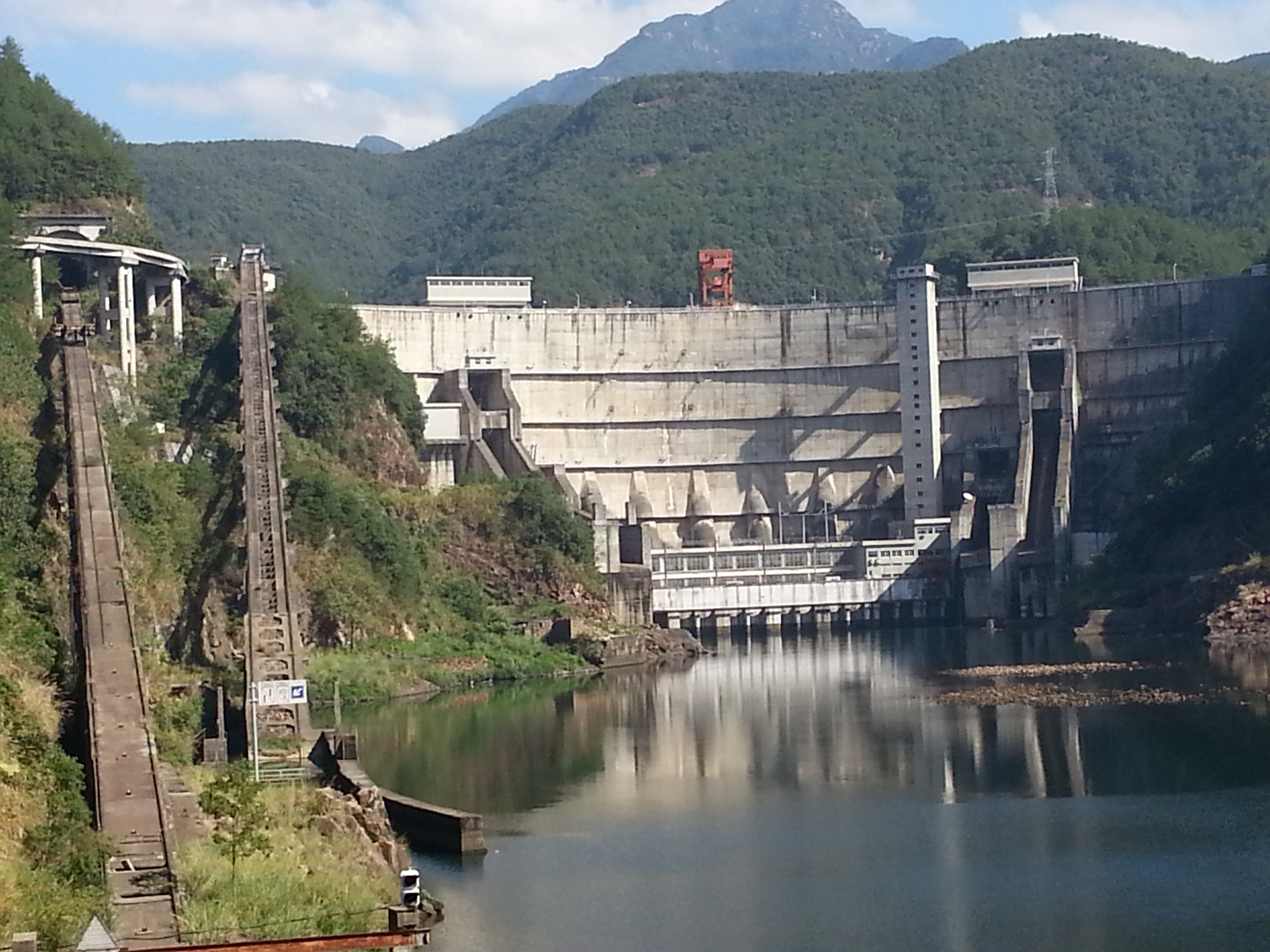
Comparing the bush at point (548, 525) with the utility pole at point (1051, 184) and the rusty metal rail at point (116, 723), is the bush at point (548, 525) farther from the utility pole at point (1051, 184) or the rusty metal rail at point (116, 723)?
the utility pole at point (1051, 184)

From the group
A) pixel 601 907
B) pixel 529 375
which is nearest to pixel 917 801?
pixel 601 907

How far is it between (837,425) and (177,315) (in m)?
29.4

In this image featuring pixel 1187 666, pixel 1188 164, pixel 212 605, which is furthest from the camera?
pixel 1188 164

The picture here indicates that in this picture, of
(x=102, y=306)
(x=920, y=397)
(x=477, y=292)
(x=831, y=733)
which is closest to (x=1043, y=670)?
(x=831, y=733)

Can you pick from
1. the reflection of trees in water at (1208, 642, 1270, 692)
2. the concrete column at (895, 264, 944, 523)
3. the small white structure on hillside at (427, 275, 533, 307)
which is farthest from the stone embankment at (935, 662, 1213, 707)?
the small white structure on hillside at (427, 275, 533, 307)

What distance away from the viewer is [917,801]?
1724 inches

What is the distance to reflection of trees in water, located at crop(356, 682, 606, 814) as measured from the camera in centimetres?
4597

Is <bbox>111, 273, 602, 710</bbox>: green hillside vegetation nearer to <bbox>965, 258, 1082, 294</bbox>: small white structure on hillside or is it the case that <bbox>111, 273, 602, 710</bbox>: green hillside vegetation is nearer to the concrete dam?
the concrete dam

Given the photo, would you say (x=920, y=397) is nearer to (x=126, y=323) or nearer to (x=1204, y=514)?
(x=1204, y=514)

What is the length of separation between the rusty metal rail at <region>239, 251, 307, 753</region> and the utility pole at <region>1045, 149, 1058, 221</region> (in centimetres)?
6197

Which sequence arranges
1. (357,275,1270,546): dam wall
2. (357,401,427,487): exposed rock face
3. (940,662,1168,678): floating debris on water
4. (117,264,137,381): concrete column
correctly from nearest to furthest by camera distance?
(940,662,1168,678): floating debris on water
(117,264,137,381): concrete column
(357,401,427,487): exposed rock face
(357,275,1270,546): dam wall

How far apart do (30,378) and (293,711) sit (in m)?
14.4

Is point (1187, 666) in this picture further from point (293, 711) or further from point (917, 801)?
point (293, 711)

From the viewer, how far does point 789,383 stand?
313 feet
